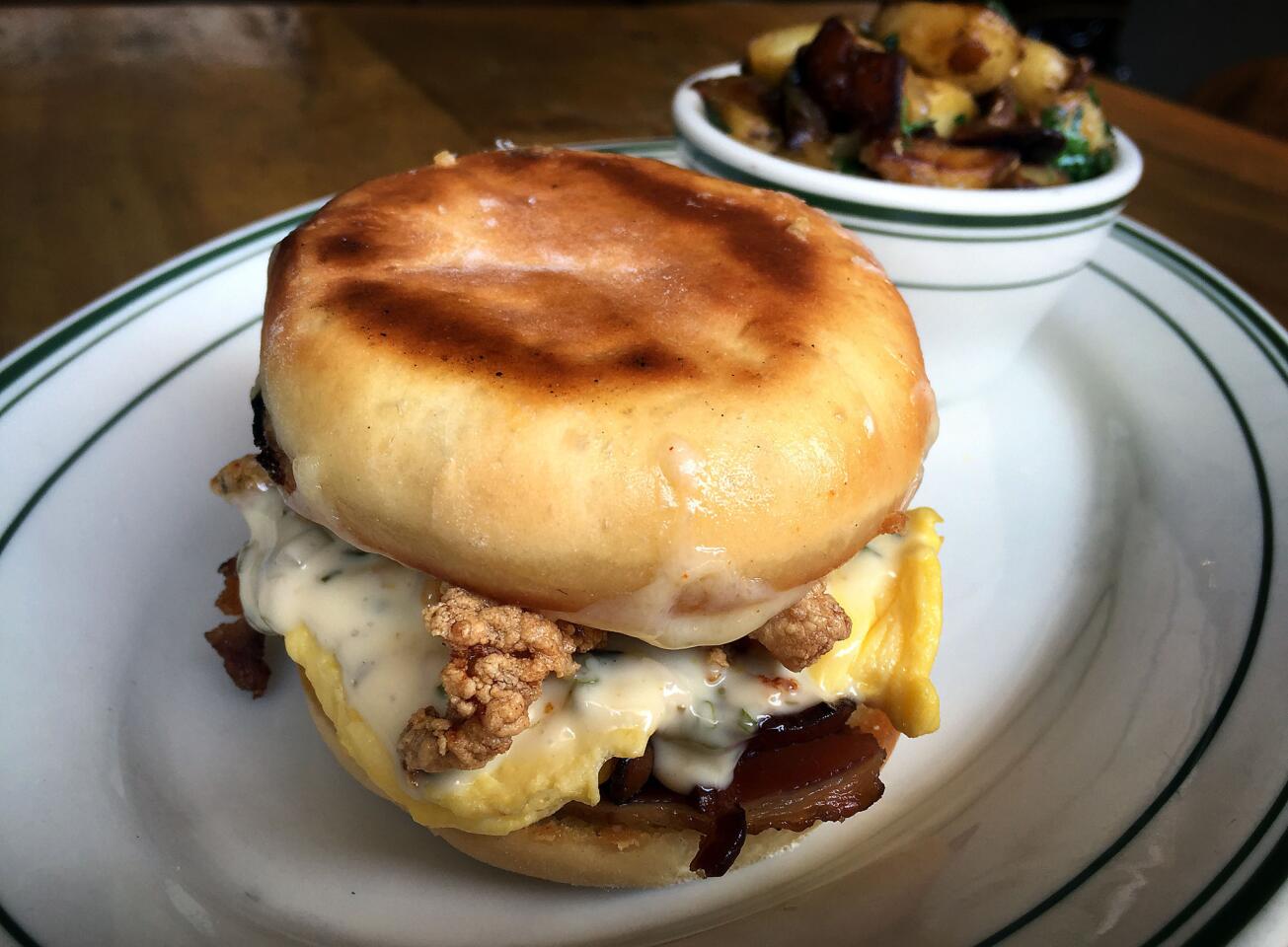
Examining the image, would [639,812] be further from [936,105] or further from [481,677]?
[936,105]

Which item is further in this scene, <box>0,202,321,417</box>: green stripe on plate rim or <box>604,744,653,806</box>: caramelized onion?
<box>0,202,321,417</box>: green stripe on plate rim

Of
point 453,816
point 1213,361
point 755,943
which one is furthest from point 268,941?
point 1213,361

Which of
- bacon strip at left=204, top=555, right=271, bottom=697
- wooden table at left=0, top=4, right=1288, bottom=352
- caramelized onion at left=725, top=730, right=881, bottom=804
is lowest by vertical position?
wooden table at left=0, top=4, right=1288, bottom=352

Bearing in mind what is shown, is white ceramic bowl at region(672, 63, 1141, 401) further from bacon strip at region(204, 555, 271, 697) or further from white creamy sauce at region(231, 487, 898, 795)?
bacon strip at region(204, 555, 271, 697)

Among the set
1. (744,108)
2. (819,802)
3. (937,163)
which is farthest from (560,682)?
(744,108)

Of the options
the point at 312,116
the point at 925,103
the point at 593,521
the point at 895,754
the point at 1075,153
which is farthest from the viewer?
the point at 312,116

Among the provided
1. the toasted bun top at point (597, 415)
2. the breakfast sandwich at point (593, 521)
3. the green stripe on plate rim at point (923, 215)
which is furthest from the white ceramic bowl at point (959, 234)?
the toasted bun top at point (597, 415)

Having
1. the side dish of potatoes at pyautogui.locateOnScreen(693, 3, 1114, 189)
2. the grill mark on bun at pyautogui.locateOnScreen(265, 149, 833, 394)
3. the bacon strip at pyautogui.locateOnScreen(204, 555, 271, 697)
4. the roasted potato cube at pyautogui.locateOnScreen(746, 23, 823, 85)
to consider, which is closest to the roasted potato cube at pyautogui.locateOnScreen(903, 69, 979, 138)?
the side dish of potatoes at pyautogui.locateOnScreen(693, 3, 1114, 189)
